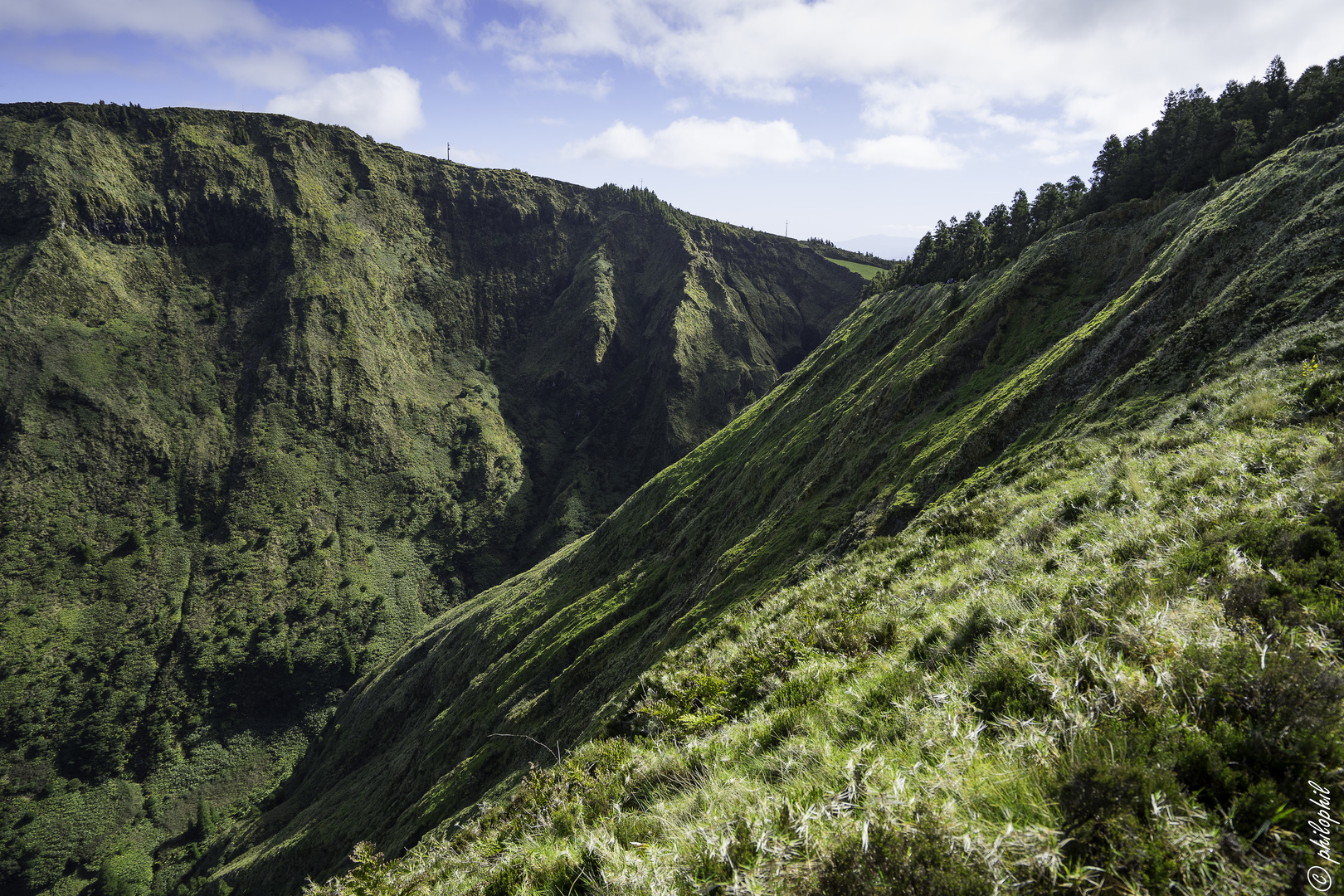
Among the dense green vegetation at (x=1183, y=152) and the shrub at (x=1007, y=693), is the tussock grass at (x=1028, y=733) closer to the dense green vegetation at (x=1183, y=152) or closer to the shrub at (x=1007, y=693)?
the shrub at (x=1007, y=693)

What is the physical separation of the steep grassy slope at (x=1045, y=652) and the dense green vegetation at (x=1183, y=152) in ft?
54.3

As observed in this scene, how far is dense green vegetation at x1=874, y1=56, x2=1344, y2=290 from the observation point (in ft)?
133

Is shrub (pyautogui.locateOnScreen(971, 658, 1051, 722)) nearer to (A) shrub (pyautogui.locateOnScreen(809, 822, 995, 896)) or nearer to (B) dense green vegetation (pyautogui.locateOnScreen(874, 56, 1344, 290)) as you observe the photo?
(A) shrub (pyautogui.locateOnScreen(809, 822, 995, 896))

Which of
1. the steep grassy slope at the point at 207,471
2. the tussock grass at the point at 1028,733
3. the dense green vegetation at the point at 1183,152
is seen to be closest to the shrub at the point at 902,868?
the tussock grass at the point at 1028,733

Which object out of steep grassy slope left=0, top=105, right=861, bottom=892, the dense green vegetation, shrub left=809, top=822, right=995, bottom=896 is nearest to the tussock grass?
shrub left=809, top=822, right=995, bottom=896

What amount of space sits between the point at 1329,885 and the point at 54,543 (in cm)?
20743

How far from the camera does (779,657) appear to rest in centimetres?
1052

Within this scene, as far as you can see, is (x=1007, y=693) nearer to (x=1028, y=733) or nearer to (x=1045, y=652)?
(x=1045, y=652)

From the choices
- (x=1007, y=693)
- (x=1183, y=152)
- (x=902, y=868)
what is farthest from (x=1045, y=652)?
(x=1183, y=152)

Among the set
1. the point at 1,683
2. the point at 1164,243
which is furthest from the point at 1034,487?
the point at 1,683

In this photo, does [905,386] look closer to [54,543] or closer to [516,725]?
[516,725]

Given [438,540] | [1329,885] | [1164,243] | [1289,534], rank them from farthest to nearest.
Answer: [438,540] → [1164,243] → [1289,534] → [1329,885]

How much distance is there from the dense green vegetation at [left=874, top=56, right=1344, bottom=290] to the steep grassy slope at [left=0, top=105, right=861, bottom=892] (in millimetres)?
119777

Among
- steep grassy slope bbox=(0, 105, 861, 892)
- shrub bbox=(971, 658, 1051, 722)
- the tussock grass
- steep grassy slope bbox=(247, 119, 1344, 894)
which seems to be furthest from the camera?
steep grassy slope bbox=(0, 105, 861, 892)
